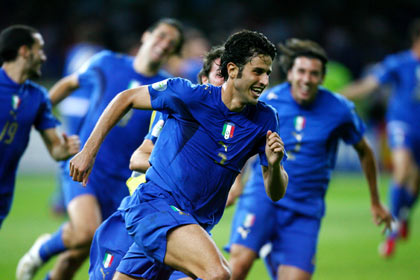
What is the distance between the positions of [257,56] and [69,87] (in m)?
2.75

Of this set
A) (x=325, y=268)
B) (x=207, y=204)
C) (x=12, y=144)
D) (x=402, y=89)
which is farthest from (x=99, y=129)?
(x=402, y=89)

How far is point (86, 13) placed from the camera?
1933 centimetres

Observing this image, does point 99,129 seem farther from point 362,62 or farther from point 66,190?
point 362,62

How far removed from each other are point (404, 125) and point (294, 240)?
16.8 ft

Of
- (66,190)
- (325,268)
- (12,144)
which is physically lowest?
(325,268)

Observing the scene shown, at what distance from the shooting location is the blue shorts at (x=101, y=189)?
633 cm

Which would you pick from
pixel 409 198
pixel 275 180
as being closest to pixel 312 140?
pixel 275 180

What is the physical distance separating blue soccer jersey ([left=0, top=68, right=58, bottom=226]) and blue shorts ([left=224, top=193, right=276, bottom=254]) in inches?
73.3

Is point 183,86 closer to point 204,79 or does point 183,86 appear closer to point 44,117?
point 204,79

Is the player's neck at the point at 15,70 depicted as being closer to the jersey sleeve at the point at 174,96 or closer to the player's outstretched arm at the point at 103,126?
the player's outstretched arm at the point at 103,126

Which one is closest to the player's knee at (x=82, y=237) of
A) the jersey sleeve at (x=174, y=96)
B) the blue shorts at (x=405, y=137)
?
the jersey sleeve at (x=174, y=96)

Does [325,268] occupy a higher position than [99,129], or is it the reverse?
[99,129]

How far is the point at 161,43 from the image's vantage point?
675 centimetres

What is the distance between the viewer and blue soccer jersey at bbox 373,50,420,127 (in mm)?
10289
